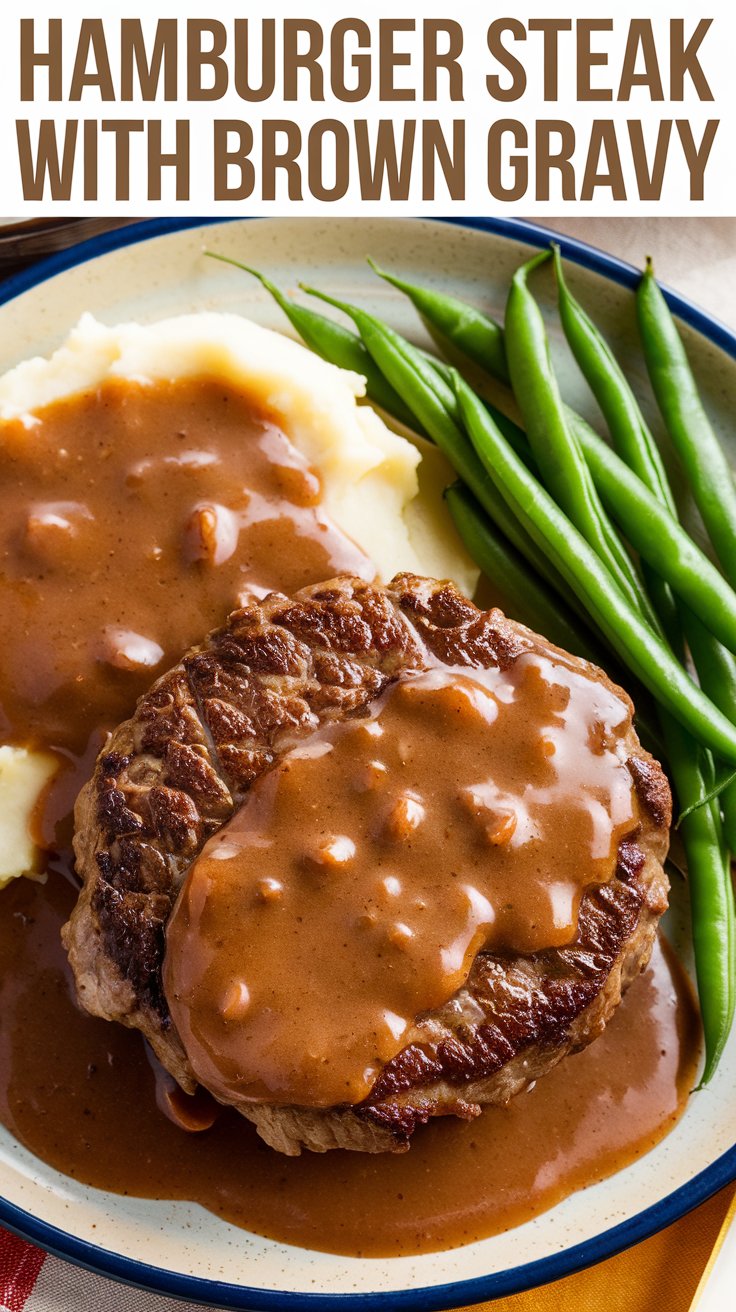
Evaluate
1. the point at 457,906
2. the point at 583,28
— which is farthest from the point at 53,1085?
the point at 583,28

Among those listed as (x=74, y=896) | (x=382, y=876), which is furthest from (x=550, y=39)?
(x=74, y=896)

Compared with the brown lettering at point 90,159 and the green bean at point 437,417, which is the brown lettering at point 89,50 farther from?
the green bean at point 437,417

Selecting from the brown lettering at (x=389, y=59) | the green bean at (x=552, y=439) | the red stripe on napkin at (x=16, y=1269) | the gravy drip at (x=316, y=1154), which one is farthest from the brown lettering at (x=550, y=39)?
the red stripe on napkin at (x=16, y=1269)

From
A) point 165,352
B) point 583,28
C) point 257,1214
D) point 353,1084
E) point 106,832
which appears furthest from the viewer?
point 583,28

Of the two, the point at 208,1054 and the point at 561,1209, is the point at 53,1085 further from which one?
the point at 561,1209

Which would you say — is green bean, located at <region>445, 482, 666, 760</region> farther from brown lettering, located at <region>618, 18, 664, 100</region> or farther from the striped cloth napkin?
brown lettering, located at <region>618, 18, 664, 100</region>

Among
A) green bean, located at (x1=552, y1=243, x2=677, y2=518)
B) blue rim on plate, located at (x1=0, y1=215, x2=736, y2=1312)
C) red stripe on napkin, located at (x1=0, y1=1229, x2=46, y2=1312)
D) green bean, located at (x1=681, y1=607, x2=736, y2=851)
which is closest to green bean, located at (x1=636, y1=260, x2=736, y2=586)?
green bean, located at (x1=552, y1=243, x2=677, y2=518)
